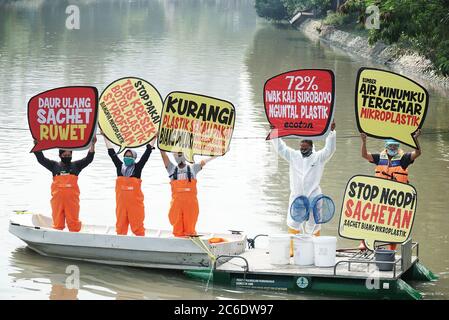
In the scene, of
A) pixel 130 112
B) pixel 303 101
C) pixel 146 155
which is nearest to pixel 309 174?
pixel 303 101

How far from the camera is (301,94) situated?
59.8 feet

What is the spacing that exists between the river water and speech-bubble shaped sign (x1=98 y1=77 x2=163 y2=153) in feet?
6.77

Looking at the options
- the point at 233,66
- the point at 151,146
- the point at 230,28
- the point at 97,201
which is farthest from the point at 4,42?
the point at 151,146

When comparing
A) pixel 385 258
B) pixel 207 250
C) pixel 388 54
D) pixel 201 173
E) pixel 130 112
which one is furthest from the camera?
pixel 388 54

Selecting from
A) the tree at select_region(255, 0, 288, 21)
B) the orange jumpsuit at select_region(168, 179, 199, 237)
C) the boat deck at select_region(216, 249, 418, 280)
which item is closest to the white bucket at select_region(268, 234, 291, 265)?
the boat deck at select_region(216, 249, 418, 280)

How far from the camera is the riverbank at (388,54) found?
147 ft

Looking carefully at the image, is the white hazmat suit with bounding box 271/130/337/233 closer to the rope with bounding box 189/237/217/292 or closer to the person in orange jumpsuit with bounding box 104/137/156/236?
the rope with bounding box 189/237/217/292

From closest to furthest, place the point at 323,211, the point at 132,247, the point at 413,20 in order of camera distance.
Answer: the point at 323,211, the point at 132,247, the point at 413,20

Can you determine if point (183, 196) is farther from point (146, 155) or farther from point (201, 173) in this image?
point (201, 173)

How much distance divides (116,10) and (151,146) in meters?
82.9

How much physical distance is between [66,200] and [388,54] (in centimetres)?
3811

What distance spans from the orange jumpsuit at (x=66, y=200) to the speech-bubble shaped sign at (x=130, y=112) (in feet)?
3.17

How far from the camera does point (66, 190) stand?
1830 cm
